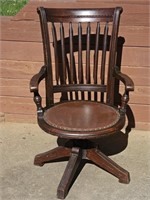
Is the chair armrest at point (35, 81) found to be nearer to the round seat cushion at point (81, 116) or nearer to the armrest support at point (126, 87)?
the round seat cushion at point (81, 116)

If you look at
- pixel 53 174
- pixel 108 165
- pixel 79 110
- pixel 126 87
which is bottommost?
pixel 53 174

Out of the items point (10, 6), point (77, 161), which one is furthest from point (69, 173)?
point (10, 6)

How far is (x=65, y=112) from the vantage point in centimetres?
280

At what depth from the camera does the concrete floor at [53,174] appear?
268cm

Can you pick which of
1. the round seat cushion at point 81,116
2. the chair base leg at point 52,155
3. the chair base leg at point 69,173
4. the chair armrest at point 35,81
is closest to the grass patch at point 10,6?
the chair armrest at point 35,81

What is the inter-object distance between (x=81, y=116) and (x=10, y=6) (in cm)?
226

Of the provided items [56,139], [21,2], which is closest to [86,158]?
[56,139]

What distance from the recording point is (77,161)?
9.29 ft

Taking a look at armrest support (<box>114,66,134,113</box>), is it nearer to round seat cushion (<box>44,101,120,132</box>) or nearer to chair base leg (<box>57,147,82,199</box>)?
round seat cushion (<box>44,101,120,132</box>)

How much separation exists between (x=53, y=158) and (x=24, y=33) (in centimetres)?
113

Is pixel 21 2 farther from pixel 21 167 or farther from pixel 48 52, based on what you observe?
pixel 21 167

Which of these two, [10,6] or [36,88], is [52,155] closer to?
[36,88]

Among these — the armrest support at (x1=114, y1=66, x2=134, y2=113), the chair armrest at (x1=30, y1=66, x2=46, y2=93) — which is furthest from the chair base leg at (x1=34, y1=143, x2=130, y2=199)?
the chair armrest at (x1=30, y1=66, x2=46, y2=93)

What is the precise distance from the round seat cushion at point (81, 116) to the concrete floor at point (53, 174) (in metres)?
0.46
